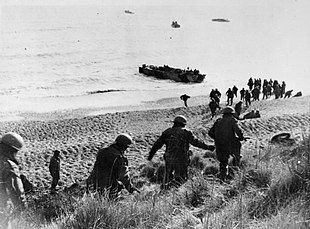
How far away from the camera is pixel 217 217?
4547mm

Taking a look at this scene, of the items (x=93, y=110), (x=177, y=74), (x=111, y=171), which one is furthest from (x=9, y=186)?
(x=177, y=74)

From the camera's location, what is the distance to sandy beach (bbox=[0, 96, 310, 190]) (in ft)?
38.6

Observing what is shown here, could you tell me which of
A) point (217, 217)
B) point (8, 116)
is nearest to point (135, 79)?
point (8, 116)

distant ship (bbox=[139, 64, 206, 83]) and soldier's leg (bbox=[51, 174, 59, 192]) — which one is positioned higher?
distant ship (bbox=[139, 64, 206, 83])

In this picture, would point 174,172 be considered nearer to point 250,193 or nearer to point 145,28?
point 250,193

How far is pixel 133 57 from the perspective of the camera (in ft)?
191

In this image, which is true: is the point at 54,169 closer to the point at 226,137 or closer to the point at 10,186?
the point at 226,137

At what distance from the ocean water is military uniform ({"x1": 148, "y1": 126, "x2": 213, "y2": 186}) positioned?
20.6 m

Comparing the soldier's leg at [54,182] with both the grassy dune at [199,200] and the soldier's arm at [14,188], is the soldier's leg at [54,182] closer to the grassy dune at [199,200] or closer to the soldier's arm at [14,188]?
the grassy dune at [199,200]

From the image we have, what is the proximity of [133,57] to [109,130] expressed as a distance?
133 feet

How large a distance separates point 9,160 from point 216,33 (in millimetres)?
88443

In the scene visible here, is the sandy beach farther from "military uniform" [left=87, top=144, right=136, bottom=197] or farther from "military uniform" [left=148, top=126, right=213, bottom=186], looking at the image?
"military uniform" [left=87, top=144, right=136, bottom=197]

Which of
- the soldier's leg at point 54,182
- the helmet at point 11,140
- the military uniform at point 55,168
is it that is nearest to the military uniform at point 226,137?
the military uniform at point 55,168

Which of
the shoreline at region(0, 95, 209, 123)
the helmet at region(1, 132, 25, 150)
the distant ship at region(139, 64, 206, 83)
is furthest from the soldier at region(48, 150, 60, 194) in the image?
the distant ship at region(139, 64, 206, 83)
